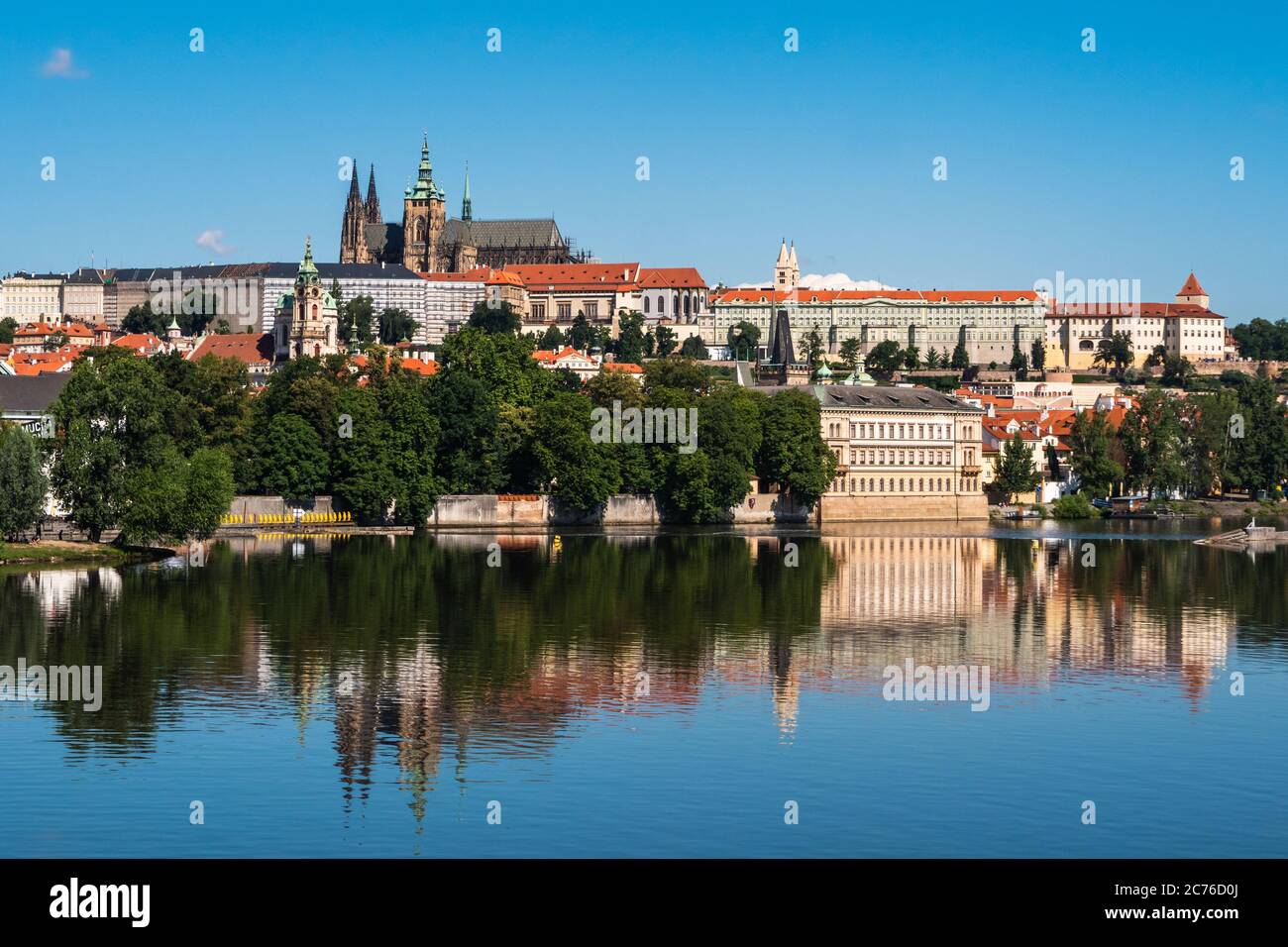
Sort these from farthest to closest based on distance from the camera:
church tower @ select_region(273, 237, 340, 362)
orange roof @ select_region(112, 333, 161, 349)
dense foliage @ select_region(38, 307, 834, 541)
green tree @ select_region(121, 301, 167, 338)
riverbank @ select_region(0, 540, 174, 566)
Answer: green tree @ select_region(121, 301, 167, 338) → orange roof @ select_region(112, 333, 161, 349) → church tower @ select_region(273, 237, 340, 362) → dense foliage @ select_region(38, 307, 834, 541) → riverbank @ select_region(0, 540, 174, 566)

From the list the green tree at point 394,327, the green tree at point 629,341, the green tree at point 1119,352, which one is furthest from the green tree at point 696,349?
the green tree at point 1119,352

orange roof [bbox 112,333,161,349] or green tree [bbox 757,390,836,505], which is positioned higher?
orange roof [bbox 112,333,161,349]

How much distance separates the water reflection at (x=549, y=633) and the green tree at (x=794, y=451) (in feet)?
80.9

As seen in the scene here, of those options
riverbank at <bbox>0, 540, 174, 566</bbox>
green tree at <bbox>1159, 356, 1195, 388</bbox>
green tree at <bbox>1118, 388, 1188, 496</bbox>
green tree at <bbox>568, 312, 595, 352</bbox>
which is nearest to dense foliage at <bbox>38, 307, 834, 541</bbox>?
riverbank at <bbox>0, 540, 174, 566</bbox>

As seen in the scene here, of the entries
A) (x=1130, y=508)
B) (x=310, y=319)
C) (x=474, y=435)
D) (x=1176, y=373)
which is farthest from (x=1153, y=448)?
(x=1176, y=373)

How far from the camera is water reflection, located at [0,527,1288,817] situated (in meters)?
30.2

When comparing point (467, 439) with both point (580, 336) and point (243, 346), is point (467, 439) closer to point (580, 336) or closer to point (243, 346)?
point (243, 346)

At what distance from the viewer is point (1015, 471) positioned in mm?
105938

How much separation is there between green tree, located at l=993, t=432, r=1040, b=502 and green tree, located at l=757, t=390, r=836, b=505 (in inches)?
607

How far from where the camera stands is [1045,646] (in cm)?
3988

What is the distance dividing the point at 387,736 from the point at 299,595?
68.5 ft

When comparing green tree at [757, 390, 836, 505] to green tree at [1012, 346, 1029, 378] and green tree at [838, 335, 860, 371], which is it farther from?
green tree at [1012, 346, 1029, 378]
